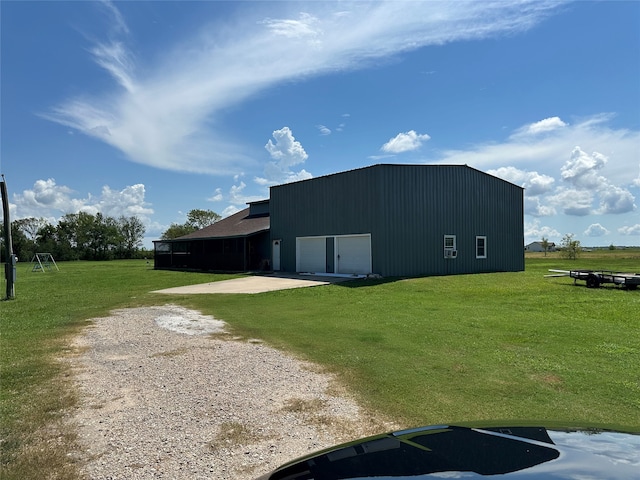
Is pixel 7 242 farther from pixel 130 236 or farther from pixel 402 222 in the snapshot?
pixel 130 236

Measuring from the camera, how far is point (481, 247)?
77.6 ft

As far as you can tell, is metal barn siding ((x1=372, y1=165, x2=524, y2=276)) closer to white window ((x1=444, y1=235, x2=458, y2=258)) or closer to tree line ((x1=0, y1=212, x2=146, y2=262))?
white window ((x1=444, y1=235, x2=458, y2=258))

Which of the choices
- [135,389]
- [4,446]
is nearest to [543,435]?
[4,446]

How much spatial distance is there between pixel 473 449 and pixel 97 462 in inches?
112

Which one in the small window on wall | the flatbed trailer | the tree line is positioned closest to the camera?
the flatbed trailer

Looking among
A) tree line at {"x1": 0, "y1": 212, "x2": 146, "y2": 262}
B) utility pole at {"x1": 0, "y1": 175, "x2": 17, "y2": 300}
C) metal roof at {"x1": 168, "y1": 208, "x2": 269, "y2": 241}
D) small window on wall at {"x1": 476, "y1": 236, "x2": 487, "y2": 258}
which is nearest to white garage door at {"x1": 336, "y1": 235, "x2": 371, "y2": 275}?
small window on wall at {"x1": 476, "y1": 236, "x2": 487, "y2": 258}

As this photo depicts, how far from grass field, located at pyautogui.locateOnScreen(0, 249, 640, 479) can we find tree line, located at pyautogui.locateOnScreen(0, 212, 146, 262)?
195 feet

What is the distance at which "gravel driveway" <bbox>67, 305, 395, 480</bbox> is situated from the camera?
3197 millimetres

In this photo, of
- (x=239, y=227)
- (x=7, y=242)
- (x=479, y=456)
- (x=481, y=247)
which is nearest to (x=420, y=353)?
(x=479, y=456)

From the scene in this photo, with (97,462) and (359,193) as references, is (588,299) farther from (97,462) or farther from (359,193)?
(97,462)

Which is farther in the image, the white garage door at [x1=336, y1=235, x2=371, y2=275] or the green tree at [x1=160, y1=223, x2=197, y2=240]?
the green tree at [x1=160, y1=223, x2=197, y2=240]

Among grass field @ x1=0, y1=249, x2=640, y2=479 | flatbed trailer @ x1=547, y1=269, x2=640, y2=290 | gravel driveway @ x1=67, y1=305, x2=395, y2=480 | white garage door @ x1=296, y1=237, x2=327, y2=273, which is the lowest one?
gravel driveway @ x1=67, y1=305, x2=395, y2=480

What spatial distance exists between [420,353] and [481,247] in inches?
749

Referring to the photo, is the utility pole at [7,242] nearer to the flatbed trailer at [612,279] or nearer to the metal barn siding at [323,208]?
the metal barn siding at [323,208]
